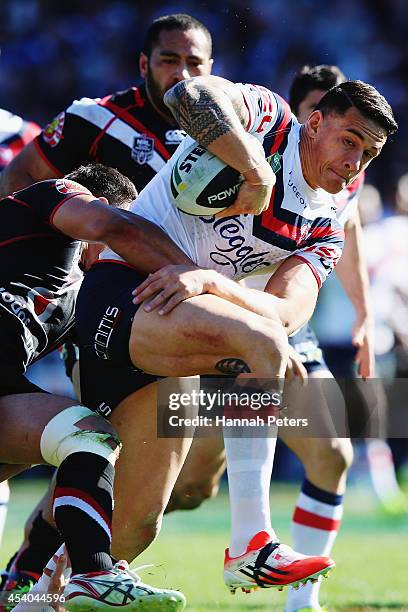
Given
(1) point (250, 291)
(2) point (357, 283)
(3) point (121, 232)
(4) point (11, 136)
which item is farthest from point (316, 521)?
(4) point (11, 136)

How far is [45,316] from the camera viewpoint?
3.98 metres

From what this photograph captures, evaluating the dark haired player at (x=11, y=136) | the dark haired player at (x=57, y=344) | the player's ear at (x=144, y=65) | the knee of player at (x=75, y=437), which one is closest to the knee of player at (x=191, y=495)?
the dark haired player at (x=57, y=344)

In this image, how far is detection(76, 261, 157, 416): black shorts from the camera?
142 inches

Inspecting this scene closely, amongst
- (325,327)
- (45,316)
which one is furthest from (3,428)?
(325,327)

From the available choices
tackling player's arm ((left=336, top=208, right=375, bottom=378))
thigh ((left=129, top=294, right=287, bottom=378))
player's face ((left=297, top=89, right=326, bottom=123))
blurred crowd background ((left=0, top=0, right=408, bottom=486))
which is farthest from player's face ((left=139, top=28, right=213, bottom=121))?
blurred crowd background ((left=0, top=0, right=408, bottom=486))

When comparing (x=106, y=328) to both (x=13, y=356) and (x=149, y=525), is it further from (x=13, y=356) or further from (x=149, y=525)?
(x=149, y=525)

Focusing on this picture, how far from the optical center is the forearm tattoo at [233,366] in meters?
3.48

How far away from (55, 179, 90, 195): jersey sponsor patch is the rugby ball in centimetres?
36

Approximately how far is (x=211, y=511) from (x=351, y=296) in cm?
475

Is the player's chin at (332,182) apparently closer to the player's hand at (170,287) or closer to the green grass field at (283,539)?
the player's hand at (170,287)

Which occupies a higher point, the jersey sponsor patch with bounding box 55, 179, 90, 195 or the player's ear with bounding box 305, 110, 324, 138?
the player's ear with bounding box 305, 110, 324, 138

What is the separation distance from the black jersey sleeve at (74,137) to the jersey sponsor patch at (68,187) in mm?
1523

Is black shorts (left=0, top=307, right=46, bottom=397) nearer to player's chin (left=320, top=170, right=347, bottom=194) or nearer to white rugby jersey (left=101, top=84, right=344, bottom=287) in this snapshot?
white rugby jersey (left=101, top=84, right=344, bottom=287)

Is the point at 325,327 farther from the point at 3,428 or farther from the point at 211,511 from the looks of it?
the point at 3,428
